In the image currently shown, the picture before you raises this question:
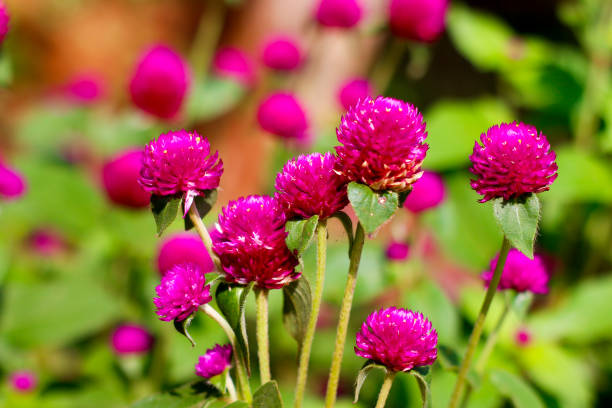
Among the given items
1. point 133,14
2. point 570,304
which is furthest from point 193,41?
point 570,304

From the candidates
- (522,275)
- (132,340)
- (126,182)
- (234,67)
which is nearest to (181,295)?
(522,275)

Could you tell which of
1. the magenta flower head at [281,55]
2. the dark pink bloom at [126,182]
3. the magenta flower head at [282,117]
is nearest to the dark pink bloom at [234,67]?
the magenta flower head at [281,55]

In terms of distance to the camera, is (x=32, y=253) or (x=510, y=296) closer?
(x=510, y=296)

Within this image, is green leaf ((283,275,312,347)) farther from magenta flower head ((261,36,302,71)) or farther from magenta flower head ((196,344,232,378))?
magenta flower head ((261,36,302,71))

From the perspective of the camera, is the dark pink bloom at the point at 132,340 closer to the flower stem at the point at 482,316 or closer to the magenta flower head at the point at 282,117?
the magenta flower head at the point at 282,117

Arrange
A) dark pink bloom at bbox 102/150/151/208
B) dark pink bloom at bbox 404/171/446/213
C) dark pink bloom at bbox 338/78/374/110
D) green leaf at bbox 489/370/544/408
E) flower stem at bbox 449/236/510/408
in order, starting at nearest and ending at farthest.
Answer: flower stem at bbox 449/236/510/408, green leaf at bbox 489/370/544/408, dark pink bloom at bbox 404/171/446/213, dark pink bloom at bbox 102/150/151/208, dark pink bloom at bbox 338/78/374/110

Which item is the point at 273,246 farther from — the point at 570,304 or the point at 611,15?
the point at 611,15

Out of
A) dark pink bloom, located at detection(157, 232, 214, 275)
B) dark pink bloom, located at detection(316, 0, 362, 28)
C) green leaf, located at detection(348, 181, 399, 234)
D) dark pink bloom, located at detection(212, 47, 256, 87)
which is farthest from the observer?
dark pink bloom, located at detection(212, 47, 256, 87)

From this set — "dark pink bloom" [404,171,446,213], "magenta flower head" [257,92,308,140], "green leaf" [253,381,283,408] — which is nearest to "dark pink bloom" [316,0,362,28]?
"magenta flower head" [257,92,308,140]
